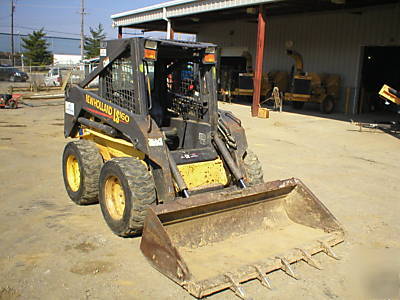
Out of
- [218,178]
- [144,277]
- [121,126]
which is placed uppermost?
[121,126]

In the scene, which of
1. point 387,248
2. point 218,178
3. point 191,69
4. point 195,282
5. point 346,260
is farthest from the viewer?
point 191,69

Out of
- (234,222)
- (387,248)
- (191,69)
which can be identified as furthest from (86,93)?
(387,248)

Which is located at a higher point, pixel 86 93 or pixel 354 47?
pixel 354 47

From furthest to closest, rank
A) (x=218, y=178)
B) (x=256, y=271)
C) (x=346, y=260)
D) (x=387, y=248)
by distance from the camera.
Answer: (x=218, y=178), (x=387, y=248), (x=346, y=260), (x=256, y=271)

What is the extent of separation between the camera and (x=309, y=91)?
18141 mm

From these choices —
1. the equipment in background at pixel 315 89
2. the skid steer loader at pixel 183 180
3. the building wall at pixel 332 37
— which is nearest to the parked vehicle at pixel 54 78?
the building wall at pixel 332 37

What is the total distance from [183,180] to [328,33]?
680 inches

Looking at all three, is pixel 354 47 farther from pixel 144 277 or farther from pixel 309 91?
pixel 144 277

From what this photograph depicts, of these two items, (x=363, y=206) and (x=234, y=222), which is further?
(x=363, y=206)

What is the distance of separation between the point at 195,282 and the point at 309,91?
626 inches

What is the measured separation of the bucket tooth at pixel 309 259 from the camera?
13.5 feet

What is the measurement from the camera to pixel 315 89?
60.4 ft

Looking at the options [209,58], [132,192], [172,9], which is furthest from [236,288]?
[172,9]

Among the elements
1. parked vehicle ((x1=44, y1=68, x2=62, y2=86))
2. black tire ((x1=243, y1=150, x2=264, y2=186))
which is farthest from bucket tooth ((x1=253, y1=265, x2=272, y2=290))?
parked vehicle ((x1=44, y1=68, x2=62, y2=86))
